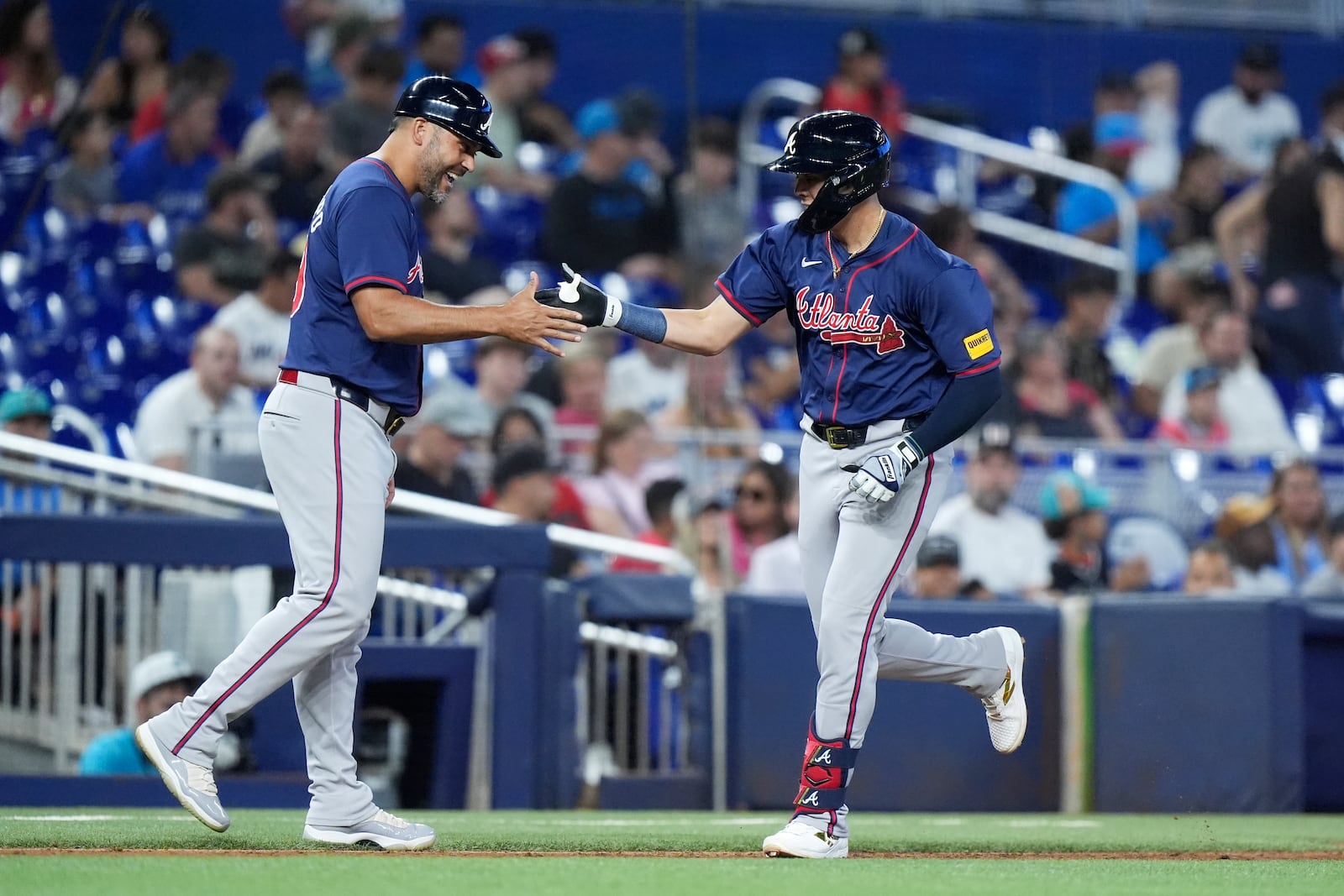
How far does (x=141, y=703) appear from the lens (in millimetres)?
6727

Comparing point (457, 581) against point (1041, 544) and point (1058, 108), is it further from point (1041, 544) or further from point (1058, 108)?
point (1058, 108)

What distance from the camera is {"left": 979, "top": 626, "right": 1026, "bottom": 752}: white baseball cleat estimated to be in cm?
520

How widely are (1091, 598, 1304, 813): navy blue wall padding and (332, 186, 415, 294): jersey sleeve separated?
164 inches

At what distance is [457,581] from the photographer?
8.09 metres

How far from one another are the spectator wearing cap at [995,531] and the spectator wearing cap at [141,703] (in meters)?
3.73

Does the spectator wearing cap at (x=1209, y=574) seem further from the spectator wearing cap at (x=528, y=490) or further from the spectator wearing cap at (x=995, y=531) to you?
the spectator wearing cap at (x=528, y=490)

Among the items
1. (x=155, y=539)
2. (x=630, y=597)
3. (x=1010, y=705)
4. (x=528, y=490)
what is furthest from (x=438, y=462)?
(x=1010, y=705)

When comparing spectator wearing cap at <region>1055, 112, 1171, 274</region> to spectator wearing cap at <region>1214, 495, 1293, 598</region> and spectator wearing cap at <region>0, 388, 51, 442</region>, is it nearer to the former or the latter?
spectator wearing cap at <region>1214, 495, 1293, 598</region>

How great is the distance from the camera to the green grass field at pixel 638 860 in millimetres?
3656

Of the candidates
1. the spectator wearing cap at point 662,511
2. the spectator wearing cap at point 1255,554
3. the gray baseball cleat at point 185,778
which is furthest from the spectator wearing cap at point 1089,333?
the gray baseball cleat at point 185,778

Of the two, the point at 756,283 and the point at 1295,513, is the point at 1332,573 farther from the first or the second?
the point at 756,283

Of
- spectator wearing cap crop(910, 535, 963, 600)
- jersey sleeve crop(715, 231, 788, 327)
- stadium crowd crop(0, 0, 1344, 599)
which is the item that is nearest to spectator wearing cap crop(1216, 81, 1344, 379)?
stadium crowd crop(0, 0, 1344, 599)

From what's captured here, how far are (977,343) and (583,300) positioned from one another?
0.99 meters

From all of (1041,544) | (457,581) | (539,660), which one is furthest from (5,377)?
(1041,544)
